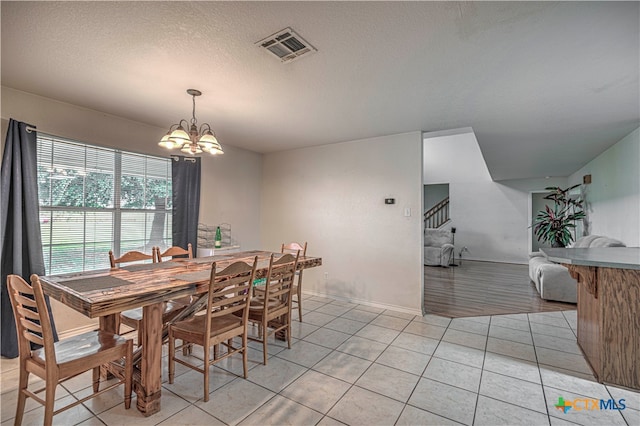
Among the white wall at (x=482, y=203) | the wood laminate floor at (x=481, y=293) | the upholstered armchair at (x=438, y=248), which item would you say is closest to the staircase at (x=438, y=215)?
the white wall at (x=482, y=203)

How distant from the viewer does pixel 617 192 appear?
4102 millimetres

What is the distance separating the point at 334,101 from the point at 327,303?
281 cm

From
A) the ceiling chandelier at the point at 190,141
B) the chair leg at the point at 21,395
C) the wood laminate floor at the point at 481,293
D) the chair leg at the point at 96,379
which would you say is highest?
the ceiling chandelier at the point at 190,141

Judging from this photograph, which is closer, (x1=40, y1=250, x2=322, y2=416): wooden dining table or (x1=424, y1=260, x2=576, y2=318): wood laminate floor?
(x1=40, y1=250, x2=322, y2=416): wooden dining table

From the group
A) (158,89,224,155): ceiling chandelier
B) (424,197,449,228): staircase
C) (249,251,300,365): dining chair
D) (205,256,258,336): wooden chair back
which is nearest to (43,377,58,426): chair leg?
(205,256,258,336): wooden chair back

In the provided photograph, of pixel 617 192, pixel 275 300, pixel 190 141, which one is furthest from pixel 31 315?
pixel 617 192

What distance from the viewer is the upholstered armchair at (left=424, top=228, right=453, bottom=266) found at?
7.41 meters

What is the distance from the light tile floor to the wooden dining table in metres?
0.22

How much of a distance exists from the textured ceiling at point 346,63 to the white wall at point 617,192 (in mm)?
556

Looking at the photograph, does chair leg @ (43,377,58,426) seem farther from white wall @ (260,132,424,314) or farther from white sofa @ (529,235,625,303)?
white sofa @ (529,235,625,303)

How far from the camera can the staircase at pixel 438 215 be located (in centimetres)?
999

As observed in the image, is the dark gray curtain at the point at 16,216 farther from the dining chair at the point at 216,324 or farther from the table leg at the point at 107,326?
the dining chair at the point at 216,324

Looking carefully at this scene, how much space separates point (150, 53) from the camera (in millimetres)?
2029

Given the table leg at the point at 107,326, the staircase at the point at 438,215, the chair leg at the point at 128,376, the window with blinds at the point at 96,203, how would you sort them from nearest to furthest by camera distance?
the chair leg at the point at 128,376 < the table leg at the point at 107,326 < the window with blinds at the point at 96,203 < the staircase at the point at 438,215
